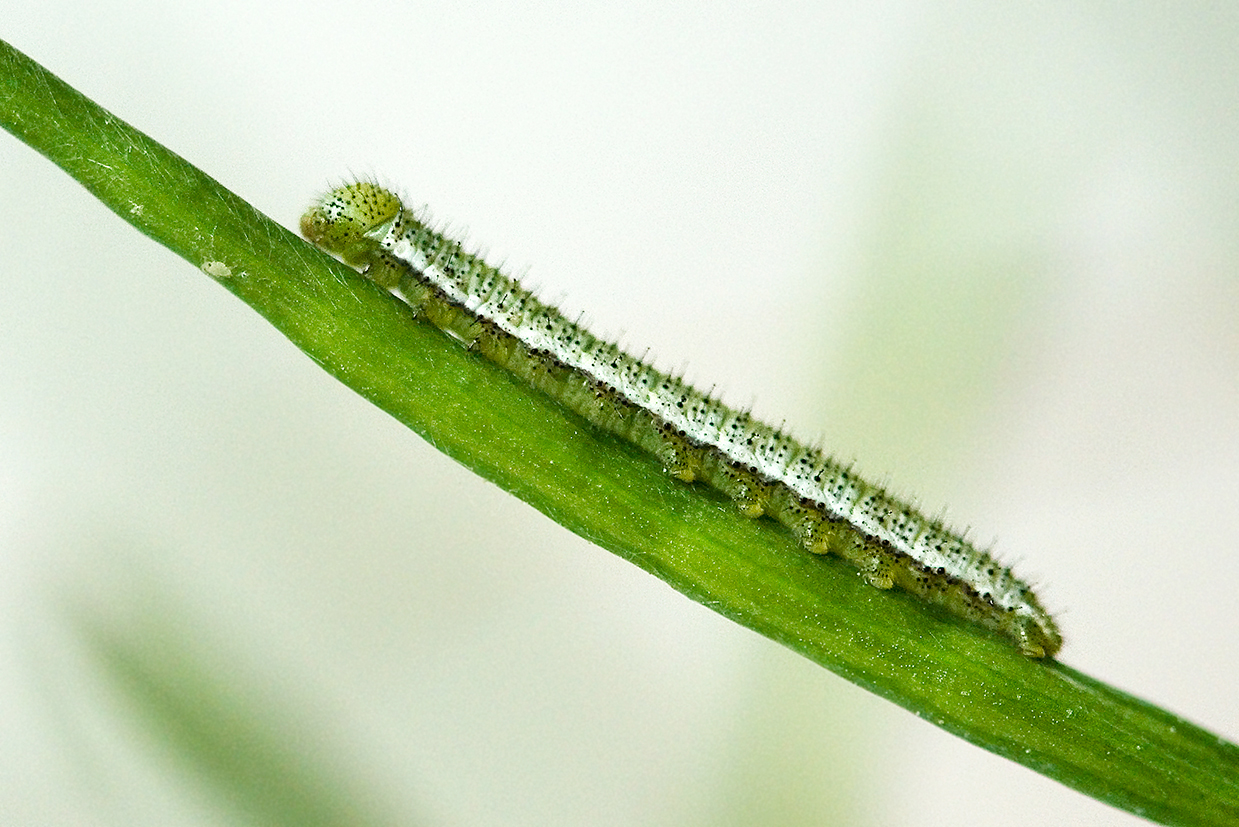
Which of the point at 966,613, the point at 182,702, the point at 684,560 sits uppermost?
the point at 966,613

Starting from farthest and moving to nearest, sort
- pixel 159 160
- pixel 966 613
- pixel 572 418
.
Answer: pixel 966 613 → pixel 572 418 → pixel 159 160

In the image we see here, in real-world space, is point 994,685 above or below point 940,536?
below

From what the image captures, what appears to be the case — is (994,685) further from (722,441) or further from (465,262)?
(465,262)

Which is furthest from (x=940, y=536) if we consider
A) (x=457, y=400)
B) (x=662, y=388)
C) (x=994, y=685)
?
(x=457, y=400)

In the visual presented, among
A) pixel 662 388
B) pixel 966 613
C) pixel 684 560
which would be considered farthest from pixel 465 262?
pixel 966 613

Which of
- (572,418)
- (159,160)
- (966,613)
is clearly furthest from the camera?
(966,613)

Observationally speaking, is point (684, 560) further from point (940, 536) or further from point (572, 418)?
point (940, 536)

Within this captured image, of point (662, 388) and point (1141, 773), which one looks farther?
point (662, 388)
